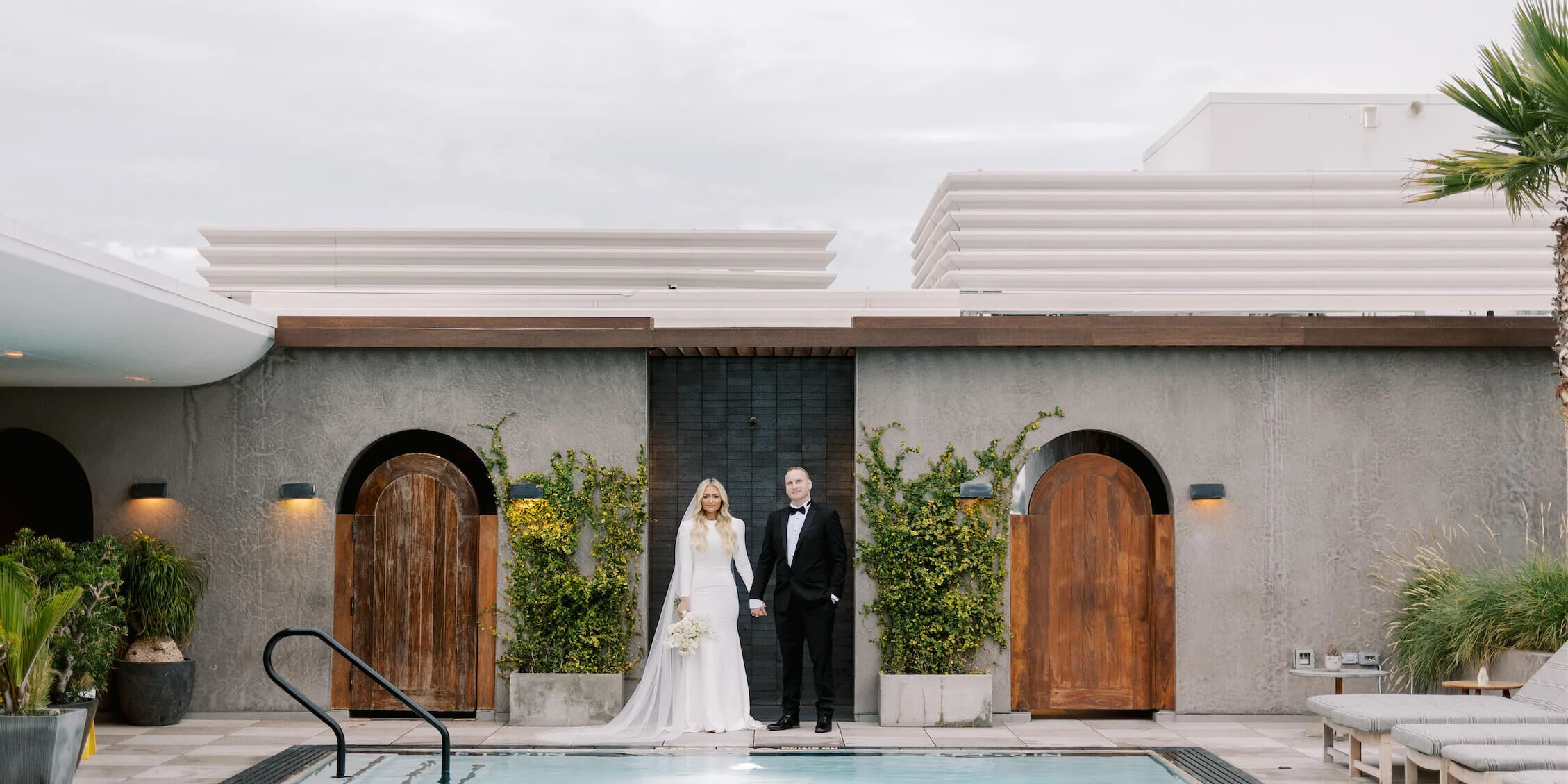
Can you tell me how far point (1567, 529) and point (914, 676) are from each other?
14.5 feet

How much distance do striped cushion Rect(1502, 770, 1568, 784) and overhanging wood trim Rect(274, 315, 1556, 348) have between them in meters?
3.95

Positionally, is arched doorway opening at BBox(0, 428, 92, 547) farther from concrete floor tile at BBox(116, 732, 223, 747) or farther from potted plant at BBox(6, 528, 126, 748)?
concrete floor tile at BBox(116, 732, 223, 747)

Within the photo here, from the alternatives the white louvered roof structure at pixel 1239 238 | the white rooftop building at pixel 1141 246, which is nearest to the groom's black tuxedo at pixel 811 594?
the white rooftop building at pixel 1141 246

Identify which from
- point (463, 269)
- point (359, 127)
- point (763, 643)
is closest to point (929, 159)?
point (359, 127)

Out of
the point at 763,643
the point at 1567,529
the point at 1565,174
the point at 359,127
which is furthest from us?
the point at 359,127

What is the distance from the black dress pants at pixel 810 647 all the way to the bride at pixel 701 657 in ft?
0.96

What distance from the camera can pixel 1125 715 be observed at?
359 inches

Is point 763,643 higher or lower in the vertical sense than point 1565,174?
lower

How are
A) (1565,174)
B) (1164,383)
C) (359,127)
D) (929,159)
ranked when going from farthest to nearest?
1. (929,159)
2. (359,127)
3. (1164,383)
4. (1565,174)

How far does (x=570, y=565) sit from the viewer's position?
28.8ft

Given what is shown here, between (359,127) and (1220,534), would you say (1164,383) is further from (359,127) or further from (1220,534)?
(359,127)

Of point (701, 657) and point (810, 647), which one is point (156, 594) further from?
point (810, 647)

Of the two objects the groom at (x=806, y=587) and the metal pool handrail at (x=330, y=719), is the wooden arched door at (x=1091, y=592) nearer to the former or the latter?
the groom at (x=806, y=587)

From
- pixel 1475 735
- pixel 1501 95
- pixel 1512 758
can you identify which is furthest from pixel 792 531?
pixel 1501 95
